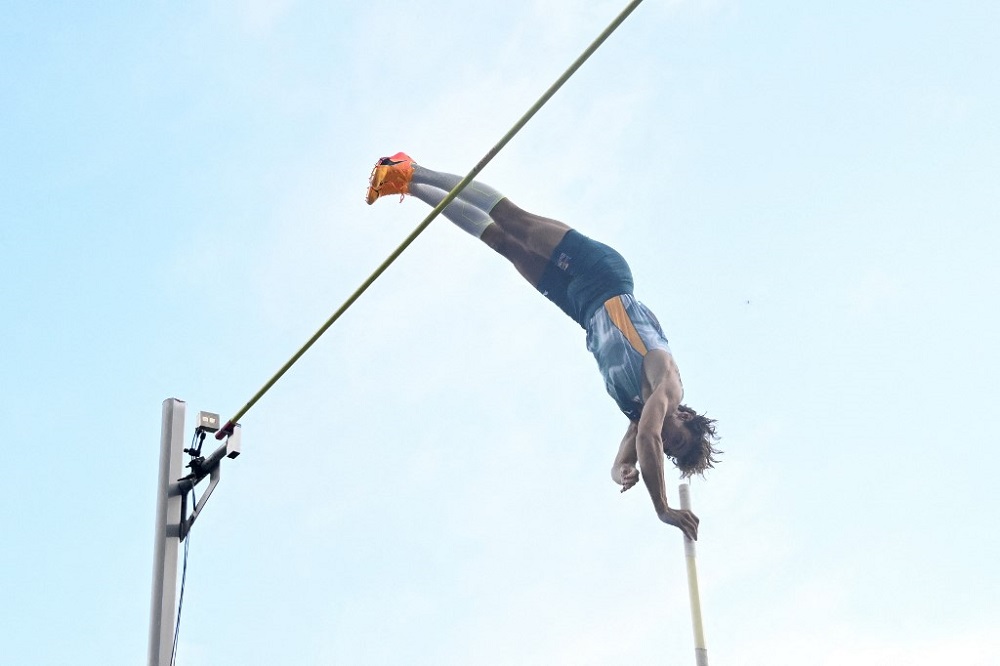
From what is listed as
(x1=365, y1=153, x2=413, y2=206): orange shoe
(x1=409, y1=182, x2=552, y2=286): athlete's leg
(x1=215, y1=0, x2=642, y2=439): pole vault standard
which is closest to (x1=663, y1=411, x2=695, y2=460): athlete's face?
(x1=409, y1=182, x2=552, y2=286): athlete's leg

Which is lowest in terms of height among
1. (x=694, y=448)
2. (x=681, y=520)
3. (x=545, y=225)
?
(x=681, y=520)

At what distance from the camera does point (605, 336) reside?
986 cm

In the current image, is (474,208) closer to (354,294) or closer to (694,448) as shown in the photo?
(694,448)

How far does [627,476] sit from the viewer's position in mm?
9797

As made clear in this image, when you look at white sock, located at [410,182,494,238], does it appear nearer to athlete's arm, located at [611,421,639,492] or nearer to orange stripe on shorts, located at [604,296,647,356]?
orange stripe on shorts, located at [604,296,647,356]

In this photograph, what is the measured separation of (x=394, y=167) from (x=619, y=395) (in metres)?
2.29

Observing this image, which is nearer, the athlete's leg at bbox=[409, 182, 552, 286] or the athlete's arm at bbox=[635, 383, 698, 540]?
the athlete's arm at bbox=[635, 383, 698, 540]

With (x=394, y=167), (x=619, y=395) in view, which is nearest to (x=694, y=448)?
(x=619, y=395)

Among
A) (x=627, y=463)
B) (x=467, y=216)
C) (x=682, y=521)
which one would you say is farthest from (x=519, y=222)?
(x=682, y=521)

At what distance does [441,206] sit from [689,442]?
12.0ft

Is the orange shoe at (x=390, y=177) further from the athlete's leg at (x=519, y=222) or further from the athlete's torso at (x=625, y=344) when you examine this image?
the athlete's torso at (x=625, y=344)

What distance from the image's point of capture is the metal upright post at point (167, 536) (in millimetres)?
6945

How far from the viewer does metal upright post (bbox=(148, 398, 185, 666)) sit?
22.8ft

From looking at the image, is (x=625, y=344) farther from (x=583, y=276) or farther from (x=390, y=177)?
(x=390, y=177)
